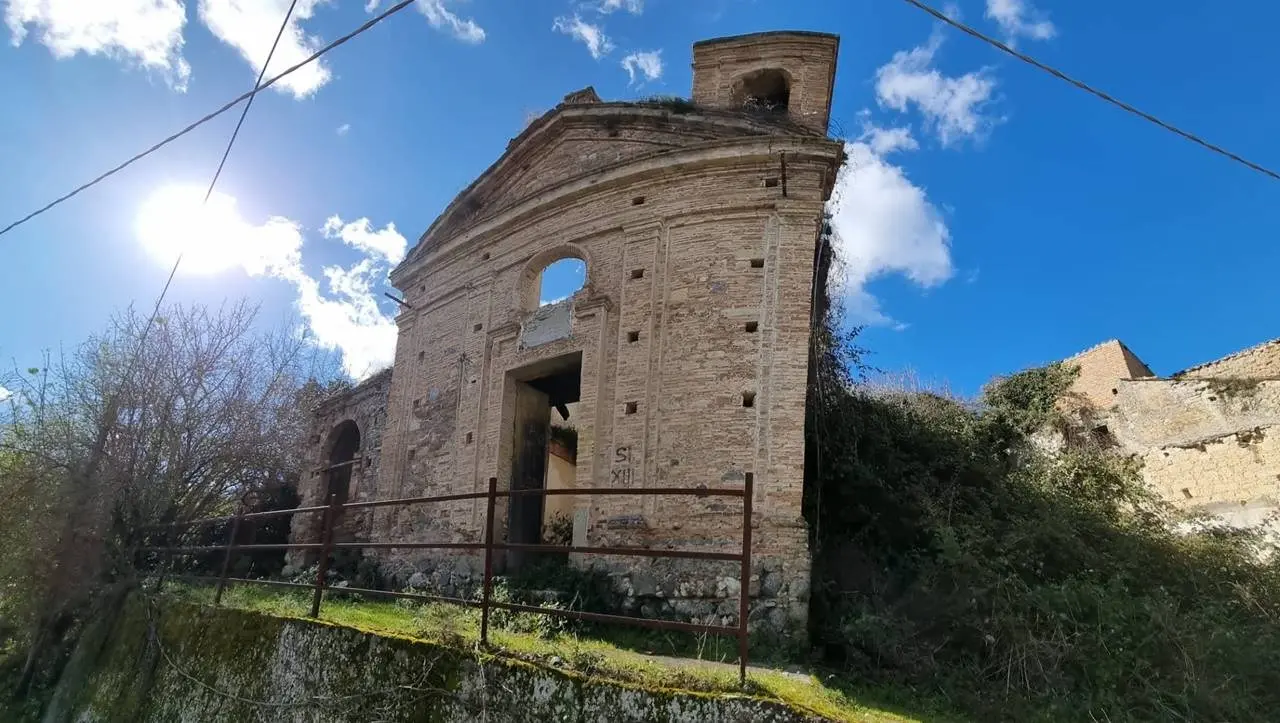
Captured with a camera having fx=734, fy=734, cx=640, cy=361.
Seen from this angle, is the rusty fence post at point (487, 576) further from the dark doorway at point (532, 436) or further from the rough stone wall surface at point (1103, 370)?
the rough stone wall surface at point (1103, 370)

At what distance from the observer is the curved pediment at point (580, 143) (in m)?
11.4

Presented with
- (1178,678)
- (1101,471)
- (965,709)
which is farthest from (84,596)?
(1101,471)

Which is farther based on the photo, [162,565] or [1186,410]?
[1186,410]

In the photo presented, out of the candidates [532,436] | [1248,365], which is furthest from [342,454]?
[1248,365]

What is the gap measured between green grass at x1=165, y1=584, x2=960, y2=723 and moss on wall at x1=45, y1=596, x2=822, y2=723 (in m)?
0.12

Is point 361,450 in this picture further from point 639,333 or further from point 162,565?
point 639,333

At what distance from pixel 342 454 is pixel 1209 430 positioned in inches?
698

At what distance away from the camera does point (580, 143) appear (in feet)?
41.9

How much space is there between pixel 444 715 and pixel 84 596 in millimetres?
6998

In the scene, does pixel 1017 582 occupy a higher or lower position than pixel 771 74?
lower

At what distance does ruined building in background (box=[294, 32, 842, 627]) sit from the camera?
9312mm

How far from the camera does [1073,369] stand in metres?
16.7

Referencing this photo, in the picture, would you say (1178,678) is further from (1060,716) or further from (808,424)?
(808,424)

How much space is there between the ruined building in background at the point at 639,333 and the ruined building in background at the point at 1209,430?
26.6ft
